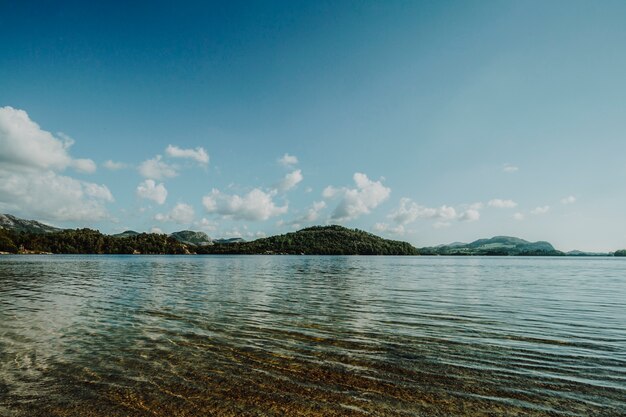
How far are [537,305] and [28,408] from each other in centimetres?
3177

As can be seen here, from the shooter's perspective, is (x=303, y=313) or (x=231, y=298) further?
(x=231, y=298)

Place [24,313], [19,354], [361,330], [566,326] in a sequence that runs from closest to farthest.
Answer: [19,354] → [361,330] → [566,326] → [24,313]

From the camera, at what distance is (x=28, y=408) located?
30.4ft

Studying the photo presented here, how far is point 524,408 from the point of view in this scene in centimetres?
948

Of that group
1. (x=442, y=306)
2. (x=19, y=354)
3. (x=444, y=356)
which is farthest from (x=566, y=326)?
(x=19, y=354)

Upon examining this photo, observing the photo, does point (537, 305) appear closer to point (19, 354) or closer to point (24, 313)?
point (19, 354)

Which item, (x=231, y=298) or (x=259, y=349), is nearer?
(x=259, y=349)

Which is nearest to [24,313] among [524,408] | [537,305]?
[524,408]

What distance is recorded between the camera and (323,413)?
358 inches

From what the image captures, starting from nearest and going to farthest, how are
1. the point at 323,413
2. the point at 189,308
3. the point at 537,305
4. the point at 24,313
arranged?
1. the point at 323,413
2. the point at 24,313
3. the point at 189,308
4. the point at 537,305

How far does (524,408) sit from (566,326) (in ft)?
46.6

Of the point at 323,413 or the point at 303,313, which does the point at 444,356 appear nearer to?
the point at 323,413

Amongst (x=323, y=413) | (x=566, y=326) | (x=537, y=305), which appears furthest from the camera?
(x=537, y=305)

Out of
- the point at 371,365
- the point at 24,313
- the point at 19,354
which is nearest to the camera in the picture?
the point at 371,365
